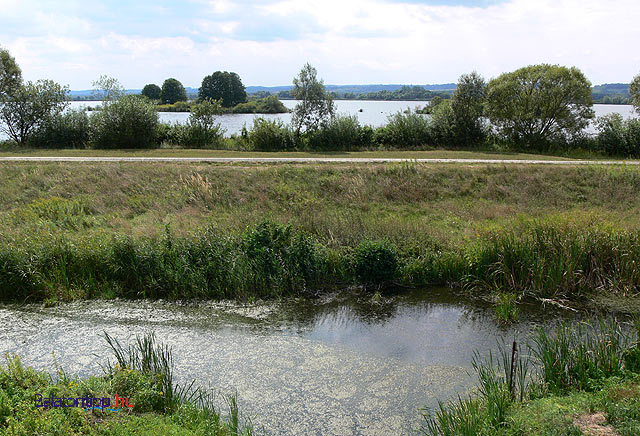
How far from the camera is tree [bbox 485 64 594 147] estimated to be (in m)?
28.7

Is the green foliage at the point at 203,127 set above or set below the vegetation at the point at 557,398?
above

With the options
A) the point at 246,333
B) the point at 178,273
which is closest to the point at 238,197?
the point at 178,273

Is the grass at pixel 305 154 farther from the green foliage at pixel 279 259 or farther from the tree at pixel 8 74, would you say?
the green foliage at pixel 279 259

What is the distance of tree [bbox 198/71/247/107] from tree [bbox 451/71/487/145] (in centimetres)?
3043

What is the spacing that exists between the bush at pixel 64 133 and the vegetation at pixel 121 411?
2650 centimetres

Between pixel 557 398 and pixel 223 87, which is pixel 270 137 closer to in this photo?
pixel 557 398

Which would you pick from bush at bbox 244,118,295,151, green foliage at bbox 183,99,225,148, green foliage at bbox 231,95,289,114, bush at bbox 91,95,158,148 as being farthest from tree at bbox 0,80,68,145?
green foliage at bbox 231,95,289,114

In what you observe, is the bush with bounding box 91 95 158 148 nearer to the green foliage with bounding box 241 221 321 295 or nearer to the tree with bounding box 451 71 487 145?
the tree with bounding box 451 71 487 145

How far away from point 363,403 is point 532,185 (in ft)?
48.8

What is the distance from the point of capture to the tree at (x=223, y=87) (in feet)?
179

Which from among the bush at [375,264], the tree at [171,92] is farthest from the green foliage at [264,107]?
the bush at [375,264]

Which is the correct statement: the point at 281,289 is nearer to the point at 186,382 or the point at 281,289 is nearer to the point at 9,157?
the point at 186,382

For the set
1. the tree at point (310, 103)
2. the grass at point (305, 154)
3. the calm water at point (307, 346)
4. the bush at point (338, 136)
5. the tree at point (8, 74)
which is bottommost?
the calm water at point (307, 346)

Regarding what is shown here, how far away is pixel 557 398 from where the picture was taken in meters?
7.02
